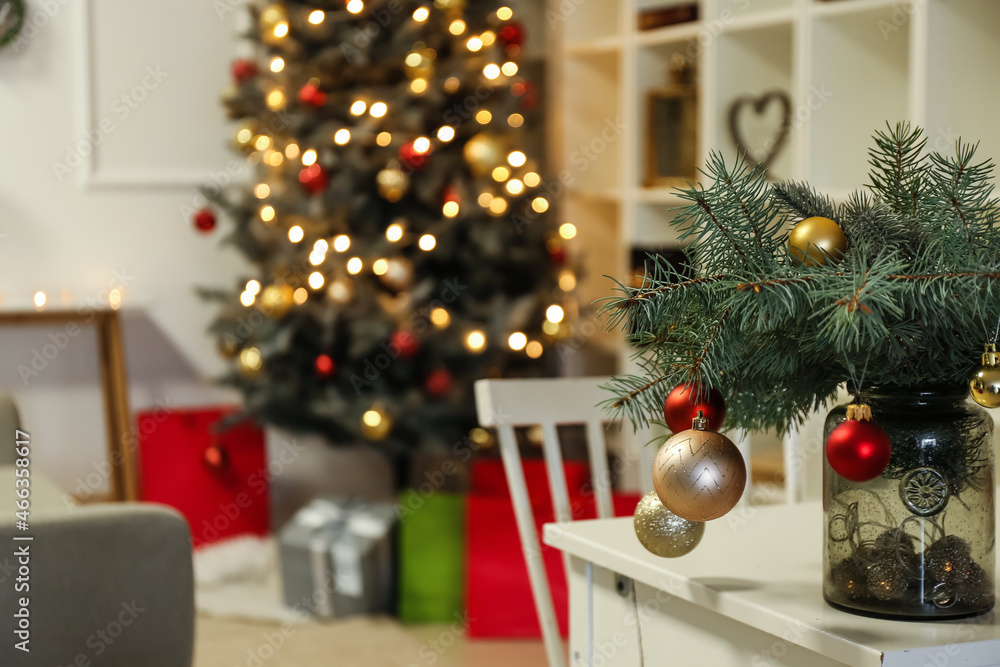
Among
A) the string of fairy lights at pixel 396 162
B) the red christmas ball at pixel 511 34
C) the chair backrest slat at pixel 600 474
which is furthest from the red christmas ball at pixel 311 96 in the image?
the chair backrest slat at pixel 600 474

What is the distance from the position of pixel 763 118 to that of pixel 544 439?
161 cm

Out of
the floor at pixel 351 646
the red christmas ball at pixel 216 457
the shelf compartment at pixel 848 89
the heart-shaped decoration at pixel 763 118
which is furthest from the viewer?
the red christmas ball at pixel 216 457

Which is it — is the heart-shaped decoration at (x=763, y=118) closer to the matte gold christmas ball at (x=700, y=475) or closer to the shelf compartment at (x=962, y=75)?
the shelf compartment at (x=962, y=75)

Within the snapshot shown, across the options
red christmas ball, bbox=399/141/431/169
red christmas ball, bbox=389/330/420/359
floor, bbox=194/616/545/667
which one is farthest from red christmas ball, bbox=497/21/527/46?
floor, bbox=194/616/545/667

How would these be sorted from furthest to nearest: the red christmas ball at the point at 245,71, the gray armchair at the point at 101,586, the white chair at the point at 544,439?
the red christmas ball at the point at 245,71, the white chair at the point at 544,439, the gray armchair at the point at 101,586

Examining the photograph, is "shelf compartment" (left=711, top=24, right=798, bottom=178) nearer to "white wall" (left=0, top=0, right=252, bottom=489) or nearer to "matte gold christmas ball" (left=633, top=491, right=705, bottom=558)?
"white wall" (left=0, top=0, right=252, bottom=489)

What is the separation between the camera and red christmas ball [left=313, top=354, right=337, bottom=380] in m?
2.71

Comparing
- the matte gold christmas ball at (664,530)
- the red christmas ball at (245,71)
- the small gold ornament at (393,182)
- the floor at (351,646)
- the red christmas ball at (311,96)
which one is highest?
the red christmas ball at (245,71)

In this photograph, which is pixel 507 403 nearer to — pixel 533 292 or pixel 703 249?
pixel 703 249

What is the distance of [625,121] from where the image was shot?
298 centimetres

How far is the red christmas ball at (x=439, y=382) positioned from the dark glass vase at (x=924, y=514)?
1.92m

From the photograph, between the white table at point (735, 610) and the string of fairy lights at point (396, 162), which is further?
the string of fairy lights at point (396, 162)

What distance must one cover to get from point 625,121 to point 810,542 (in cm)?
212

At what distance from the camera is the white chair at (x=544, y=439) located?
1.28 m
